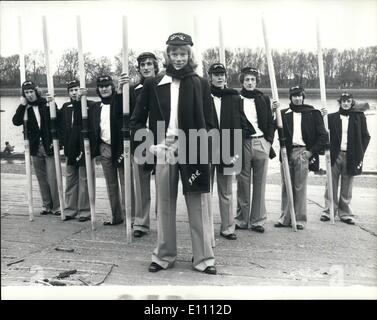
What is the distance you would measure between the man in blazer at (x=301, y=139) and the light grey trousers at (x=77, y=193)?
2364mm

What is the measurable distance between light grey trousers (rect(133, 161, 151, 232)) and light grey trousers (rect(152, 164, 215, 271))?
114 centimetres

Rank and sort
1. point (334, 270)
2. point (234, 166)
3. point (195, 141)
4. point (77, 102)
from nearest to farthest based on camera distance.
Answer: point (195, 141)
point (334, 270)
point (234, 166)
point (77, 102)

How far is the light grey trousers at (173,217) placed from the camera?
4.04 m

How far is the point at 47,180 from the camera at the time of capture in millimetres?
6199

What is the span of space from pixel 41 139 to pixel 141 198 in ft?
5.36

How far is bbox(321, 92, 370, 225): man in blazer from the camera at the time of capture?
5723 mm

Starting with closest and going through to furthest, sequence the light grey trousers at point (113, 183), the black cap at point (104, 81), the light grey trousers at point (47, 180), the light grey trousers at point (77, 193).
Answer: the black cap at point (104, 81) → the light grey trousers at point (113, 183) → the light grey trousers at point (77, 193) → the light grey trousers at point (47, 180)

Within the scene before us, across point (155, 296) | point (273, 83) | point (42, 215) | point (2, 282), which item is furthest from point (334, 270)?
point (42, 215)

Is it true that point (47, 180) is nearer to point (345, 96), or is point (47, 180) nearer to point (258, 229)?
point (258, 229)

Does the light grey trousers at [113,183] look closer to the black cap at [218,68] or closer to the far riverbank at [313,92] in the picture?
the far riverbank at [313,92]

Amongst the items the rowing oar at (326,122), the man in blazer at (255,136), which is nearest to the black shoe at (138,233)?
the man in blazer at (255,136)

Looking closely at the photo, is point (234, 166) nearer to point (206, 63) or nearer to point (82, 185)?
point (206, 63)
